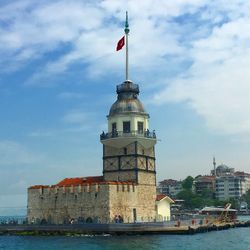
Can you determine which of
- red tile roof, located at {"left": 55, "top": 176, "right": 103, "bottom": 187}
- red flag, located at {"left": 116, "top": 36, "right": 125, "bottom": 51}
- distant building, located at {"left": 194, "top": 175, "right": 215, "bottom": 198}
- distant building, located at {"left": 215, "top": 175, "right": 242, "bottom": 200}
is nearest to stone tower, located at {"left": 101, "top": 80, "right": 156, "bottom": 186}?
red tile roof, located at {"left": 55, "top": 176, "right": 103, "bottom": 187}

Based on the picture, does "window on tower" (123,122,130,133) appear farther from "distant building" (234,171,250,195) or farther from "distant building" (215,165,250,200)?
"distant building" (234,171,250,195)

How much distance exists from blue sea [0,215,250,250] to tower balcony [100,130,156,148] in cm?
1142

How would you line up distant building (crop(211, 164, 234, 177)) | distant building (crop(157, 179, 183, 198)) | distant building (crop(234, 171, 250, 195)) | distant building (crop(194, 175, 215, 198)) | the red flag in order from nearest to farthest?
the red flag
distant building (crop(194, 175, 215, 198))
distant building (crop(234, 171, 250, 195))
distant building (crop(157, 179, 183, 198))
distant building (crop(211, 164, 234, 177))

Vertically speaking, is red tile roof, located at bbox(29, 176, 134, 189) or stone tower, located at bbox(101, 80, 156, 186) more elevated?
stone tower, located at bbox(101, 80, 156, 186)

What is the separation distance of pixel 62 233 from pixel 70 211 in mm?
2852

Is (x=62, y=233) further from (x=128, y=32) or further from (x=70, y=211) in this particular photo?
(x=128, y=32)

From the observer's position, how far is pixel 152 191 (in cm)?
5619

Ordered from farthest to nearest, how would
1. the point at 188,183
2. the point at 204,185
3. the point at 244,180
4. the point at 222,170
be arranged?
the point at 222,170 → the point at 244,180 → the point at 204,185 → the point at 188,183

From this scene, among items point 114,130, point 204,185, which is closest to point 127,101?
point 114,130

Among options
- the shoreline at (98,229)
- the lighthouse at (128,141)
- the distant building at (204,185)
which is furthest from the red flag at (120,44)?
the distant building at (204,185)

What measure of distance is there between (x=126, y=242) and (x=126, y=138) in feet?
49.1

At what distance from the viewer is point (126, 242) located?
140ft

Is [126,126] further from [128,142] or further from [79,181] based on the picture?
[79,181]

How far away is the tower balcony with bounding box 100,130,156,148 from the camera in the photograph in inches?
2169
